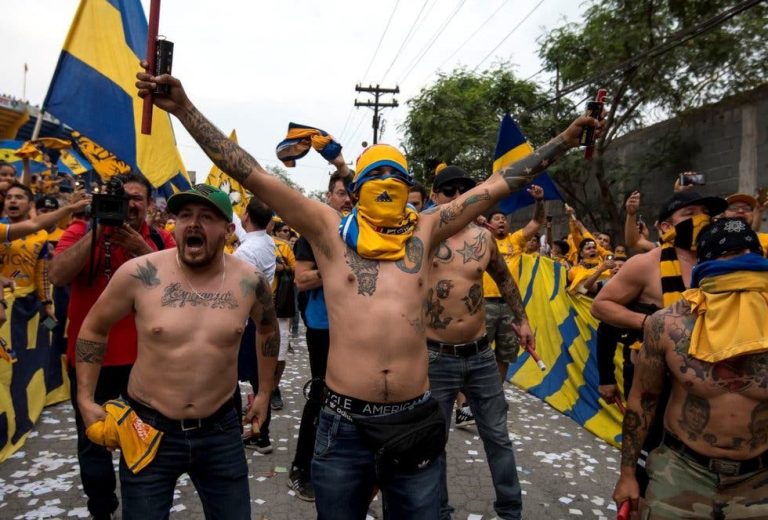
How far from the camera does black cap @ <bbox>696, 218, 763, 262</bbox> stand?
235 centimetres

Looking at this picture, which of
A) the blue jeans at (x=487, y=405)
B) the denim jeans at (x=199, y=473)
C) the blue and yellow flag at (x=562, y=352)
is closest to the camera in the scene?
the denim jeans at (x=199, y=473)

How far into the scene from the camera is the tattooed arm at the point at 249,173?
2371 millimetres

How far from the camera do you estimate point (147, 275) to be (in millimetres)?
2545

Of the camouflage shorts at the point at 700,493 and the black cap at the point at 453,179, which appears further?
the black cap at the point at 453,179

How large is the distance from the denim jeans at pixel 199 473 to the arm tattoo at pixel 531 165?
1.82m

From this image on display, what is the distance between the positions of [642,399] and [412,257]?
4.27ft

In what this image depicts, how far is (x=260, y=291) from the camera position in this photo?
Answer: 2.83 meters

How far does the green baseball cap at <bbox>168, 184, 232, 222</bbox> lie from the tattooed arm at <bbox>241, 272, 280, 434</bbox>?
1.33ft

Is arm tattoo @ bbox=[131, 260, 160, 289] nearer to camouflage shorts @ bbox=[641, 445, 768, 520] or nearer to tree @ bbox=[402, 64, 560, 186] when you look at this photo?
camouflage shorts @ bbox=[641, 445, 768, 520]

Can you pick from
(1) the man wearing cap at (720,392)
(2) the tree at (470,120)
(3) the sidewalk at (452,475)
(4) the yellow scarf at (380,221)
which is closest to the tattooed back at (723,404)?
(1) the man wearing cap at (720,392)

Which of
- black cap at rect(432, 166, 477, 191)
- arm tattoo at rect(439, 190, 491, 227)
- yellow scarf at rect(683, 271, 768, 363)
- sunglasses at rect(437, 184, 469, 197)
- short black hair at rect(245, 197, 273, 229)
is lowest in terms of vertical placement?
yellow scarf at rect(683, 271, 768, 363)

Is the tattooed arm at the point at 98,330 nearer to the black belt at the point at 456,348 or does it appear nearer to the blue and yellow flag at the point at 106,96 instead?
the black belt at the point at 456,348

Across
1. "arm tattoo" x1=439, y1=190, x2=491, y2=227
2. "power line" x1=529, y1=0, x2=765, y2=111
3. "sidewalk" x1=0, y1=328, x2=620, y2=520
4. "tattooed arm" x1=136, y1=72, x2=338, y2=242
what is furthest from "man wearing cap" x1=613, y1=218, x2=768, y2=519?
"power line" x1=529, y1=0, x2=765, y2=111

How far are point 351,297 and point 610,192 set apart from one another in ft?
45.7
